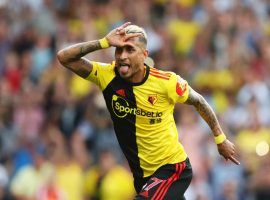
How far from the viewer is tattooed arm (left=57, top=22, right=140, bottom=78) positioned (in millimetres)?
10266

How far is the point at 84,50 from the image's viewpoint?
10.5m

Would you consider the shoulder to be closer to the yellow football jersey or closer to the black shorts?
the yellow football jersey

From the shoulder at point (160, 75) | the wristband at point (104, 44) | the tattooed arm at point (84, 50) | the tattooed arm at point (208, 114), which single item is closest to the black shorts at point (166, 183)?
the tattooed arm at point (208, 114)

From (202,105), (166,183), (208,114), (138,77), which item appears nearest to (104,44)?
(138,77)

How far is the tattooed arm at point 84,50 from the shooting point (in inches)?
404

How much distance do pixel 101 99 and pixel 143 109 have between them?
21.9 ft

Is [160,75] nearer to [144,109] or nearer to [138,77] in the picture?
[138,77]

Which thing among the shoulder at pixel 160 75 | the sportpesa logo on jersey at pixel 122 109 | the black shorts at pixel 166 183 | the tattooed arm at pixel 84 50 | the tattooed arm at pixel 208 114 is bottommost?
the black shorts at pixel 166 183

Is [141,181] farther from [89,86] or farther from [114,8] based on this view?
[114,8]

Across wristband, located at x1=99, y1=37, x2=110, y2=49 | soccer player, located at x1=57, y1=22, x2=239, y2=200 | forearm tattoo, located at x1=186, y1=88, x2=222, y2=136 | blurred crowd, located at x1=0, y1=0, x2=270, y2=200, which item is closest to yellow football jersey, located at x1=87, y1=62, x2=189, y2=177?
soccer player, located at x1=57, y1=22, x2=239, y2=200

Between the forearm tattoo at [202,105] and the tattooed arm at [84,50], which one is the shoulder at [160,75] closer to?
the forearm tattoo at [202,105]

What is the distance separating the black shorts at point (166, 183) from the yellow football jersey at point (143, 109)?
77 mm

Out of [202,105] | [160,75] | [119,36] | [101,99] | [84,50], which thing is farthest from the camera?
[101,99]

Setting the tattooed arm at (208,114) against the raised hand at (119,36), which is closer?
the raised hand at (119,36)
